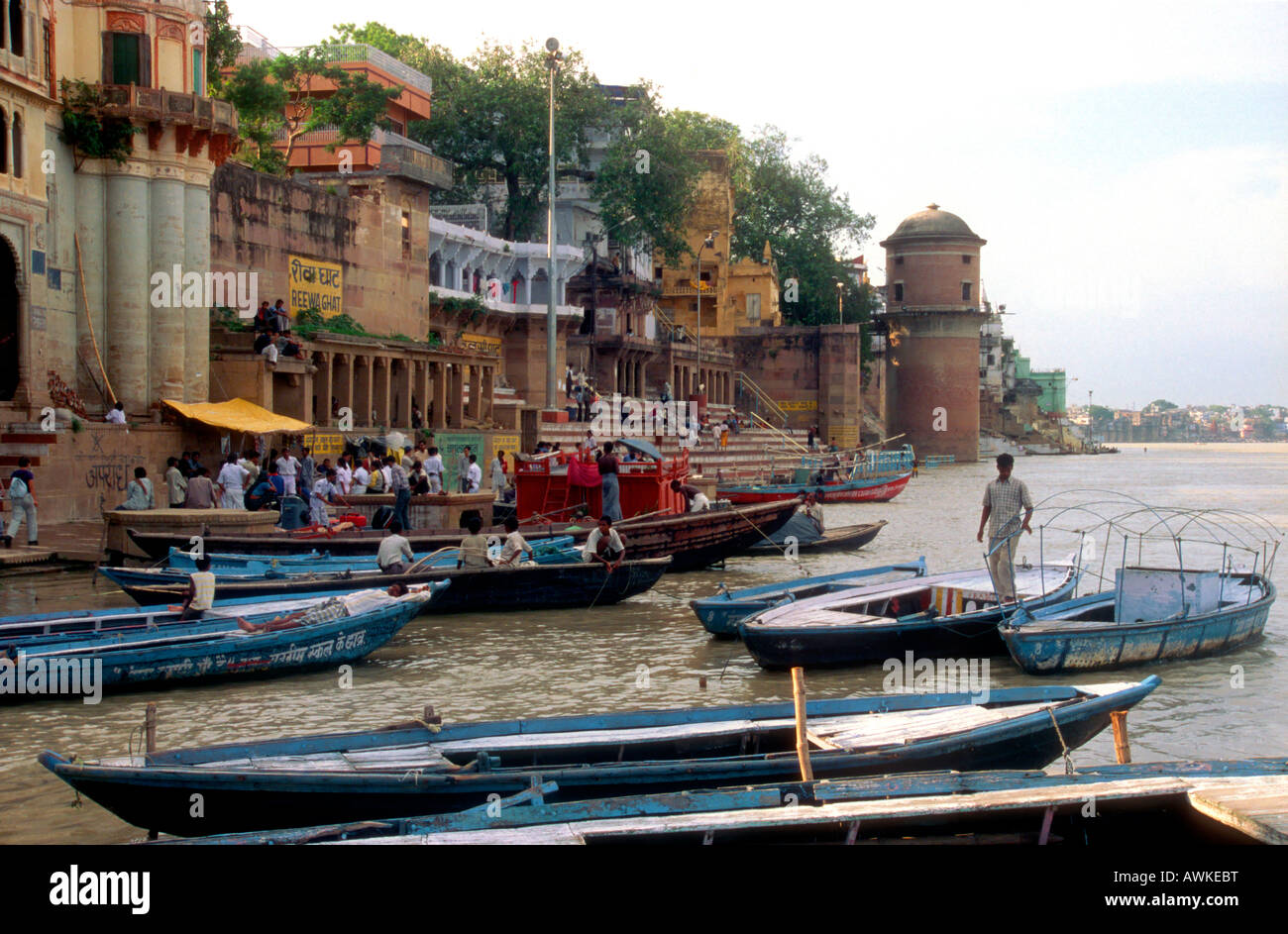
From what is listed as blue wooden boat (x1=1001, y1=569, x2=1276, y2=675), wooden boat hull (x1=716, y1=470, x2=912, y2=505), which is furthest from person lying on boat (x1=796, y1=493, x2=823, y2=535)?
wooden boat hull (x1=716, y1=470, x2=912, y2=505)

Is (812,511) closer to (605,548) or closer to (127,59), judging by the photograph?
(605,548)

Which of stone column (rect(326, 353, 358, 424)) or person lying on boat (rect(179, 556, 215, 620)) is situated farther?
stone column (rect(326, 353, 358, 424))

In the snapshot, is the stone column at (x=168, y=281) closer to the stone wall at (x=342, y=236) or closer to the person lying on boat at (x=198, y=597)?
the stone wall at (x=342, y=236)

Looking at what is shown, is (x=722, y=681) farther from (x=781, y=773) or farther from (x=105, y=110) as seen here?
(x=105, y=110)

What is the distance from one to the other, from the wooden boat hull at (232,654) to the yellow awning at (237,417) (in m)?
11.7

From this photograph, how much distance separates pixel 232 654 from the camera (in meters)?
12.4

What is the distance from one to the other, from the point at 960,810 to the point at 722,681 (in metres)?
7.05

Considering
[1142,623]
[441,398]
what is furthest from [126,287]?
[1142,623]

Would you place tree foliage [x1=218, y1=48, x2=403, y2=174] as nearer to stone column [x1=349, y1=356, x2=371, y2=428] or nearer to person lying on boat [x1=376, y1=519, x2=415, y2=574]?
stone column [x1=349, y1=356, x2=371, y2=428]

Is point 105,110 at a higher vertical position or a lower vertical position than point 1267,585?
higher

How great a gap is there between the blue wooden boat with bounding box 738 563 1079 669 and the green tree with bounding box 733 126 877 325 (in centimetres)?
5853

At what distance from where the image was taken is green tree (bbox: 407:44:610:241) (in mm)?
48219

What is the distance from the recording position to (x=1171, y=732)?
37.3 ft
